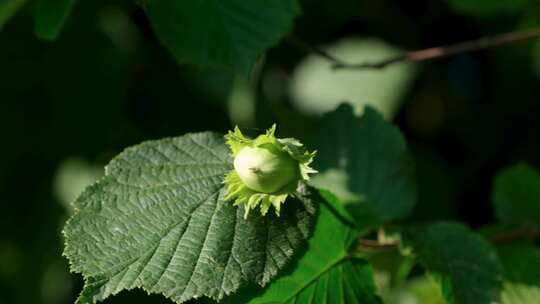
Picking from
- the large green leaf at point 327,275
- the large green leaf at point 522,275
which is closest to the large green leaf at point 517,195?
the large green leaf at point 522,275

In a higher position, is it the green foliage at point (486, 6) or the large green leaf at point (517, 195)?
the green foliage at point (486, 6)

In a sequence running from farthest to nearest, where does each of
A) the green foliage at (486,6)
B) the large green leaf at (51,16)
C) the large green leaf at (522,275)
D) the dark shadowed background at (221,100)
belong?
the green foliage at (486,6) < the dark shadowed background at (221,100) < the large green leaf at (522,275) < the large green leaf at (51,16)

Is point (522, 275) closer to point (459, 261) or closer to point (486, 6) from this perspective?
point (459, 261)

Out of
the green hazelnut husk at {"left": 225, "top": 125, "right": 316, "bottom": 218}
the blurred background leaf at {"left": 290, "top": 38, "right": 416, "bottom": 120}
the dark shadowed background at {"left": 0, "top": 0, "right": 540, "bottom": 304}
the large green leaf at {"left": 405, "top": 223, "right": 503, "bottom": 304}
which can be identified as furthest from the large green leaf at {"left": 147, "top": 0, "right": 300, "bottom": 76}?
the blurred background leaf at {"left": 290, "top": 38, "right": 416, "bottom": 120}

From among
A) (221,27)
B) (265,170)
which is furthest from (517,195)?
(265,170)

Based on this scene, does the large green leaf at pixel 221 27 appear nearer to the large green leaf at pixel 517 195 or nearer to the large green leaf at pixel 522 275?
the large green leaf at pixel 522 275

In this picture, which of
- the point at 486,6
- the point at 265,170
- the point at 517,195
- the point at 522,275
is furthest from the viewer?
the point at 486,6

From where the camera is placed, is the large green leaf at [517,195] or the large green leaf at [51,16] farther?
the large green leaf at [517,195]
